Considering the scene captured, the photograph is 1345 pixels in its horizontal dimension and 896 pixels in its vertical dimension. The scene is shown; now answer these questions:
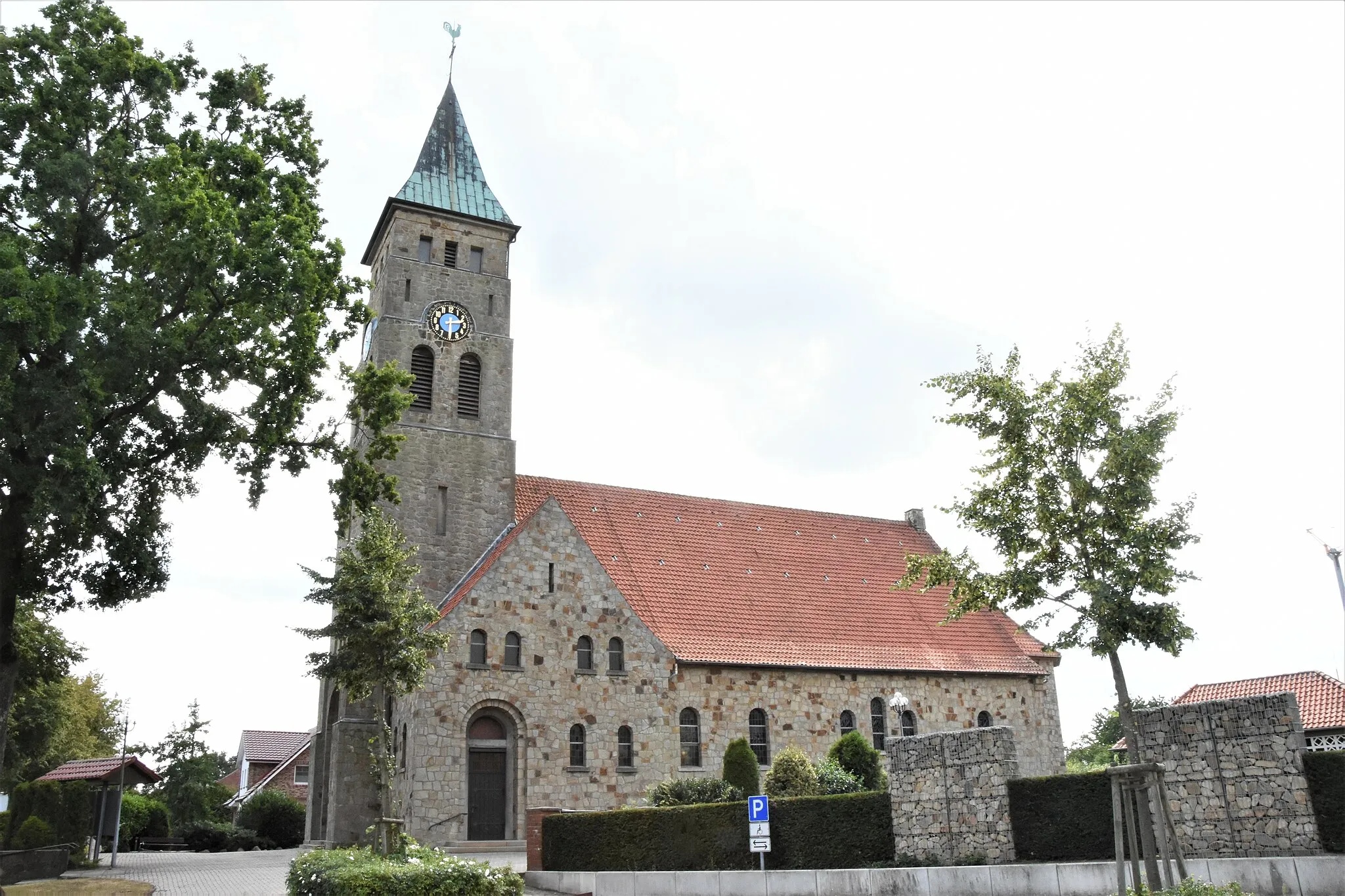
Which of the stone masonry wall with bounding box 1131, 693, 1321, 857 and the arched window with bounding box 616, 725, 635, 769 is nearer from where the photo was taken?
the stone masonry wall with bounding box 1131, 693, 1321, 857

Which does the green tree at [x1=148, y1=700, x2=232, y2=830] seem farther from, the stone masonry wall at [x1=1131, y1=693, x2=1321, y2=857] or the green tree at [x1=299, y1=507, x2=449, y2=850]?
the stone masonry wall at [x1=1131, y1=693, x2=1321, y2=857]

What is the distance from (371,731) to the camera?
94.3 feet

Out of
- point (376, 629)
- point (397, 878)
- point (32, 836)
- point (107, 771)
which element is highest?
point (376, 629)

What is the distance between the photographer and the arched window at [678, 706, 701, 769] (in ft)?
98.9

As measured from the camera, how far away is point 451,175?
122 feet

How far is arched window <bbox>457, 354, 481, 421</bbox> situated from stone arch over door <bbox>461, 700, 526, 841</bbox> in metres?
9.93

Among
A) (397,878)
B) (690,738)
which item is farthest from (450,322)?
(397,878)

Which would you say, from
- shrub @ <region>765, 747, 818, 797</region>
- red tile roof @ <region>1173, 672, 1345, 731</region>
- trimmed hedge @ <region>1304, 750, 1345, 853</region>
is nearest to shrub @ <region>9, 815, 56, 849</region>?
shrub @ <region>765, 747, 818, 797</region>

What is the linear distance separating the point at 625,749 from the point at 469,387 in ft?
40.9

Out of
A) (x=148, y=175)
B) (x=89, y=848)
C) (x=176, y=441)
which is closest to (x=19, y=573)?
(x=176, y=441)

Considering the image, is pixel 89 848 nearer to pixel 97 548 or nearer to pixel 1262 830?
pixel 97 548

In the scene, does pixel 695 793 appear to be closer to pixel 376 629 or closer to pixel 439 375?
pixel 376 629

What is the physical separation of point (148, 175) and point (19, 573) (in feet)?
23.8

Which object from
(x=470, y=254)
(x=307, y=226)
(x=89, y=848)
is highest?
(x=470, y=254)
